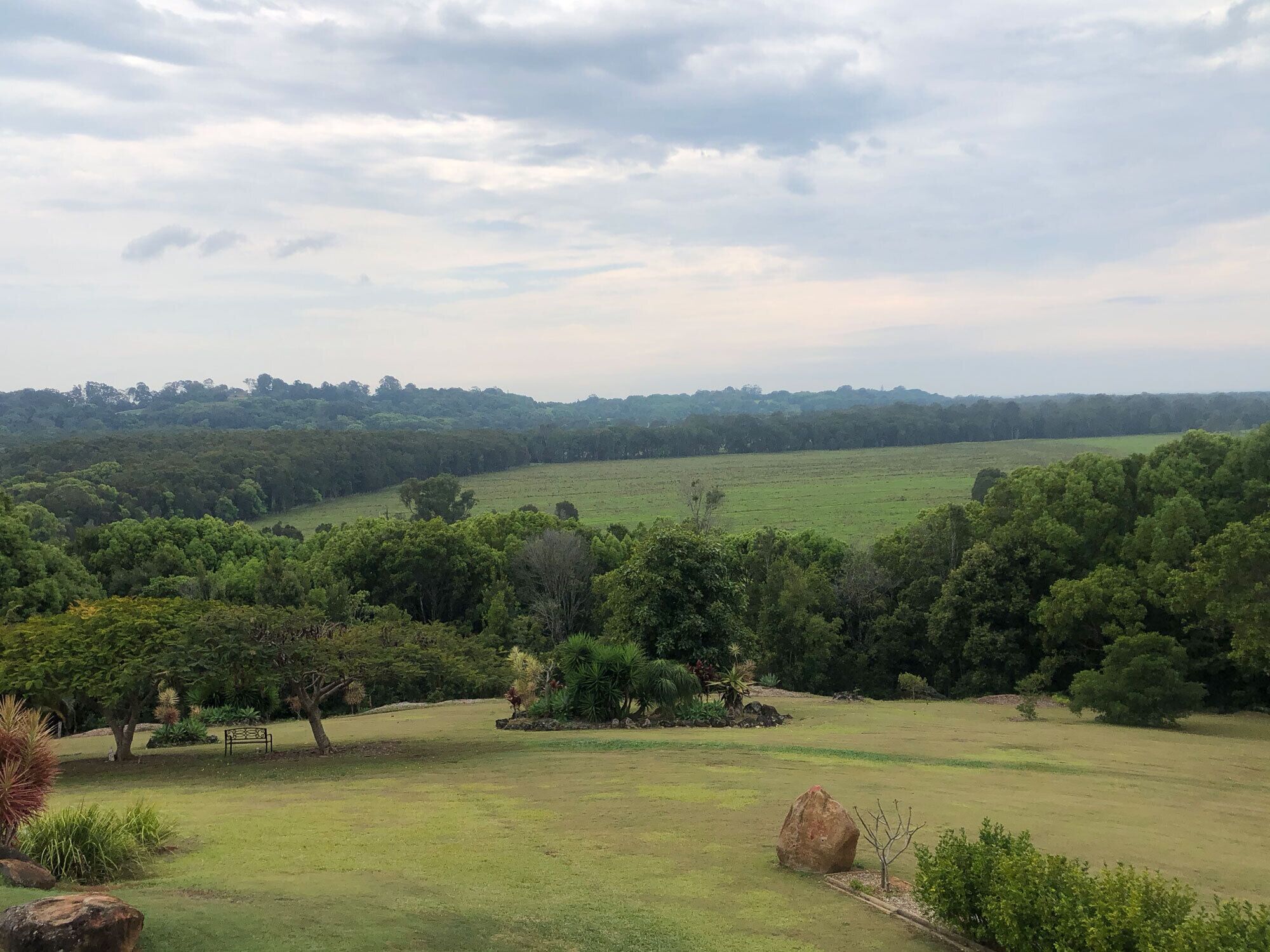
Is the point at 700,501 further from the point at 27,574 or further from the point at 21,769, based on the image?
the point at 21,769

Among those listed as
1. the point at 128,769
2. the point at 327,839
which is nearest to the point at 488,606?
the point at 128,769

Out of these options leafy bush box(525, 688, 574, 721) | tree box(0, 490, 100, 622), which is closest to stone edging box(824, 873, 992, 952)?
leafy bush box(525, 688, 574, 721)

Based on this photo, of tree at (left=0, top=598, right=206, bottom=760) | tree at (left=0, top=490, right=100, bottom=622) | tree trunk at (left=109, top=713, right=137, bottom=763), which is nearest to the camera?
tree at (left=0, top=598, right=206, bottom=760)

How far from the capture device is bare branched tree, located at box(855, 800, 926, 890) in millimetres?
11281

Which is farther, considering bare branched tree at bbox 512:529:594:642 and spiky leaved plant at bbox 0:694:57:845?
bare branched tree at bbox 512:529:594:642

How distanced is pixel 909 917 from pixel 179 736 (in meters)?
22.1

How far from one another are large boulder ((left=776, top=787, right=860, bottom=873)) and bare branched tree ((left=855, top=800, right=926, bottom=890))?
0.95 ft

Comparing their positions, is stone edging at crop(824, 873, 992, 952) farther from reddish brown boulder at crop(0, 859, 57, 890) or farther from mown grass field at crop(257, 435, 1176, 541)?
mown grass field at crop(257, 435, 1176, 541)

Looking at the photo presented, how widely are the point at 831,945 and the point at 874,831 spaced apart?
12.7ft

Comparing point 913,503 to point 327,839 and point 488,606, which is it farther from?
point 327,839

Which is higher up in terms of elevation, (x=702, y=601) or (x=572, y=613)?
(x=702, y=601)

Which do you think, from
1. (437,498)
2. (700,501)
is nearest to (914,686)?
(700,501)

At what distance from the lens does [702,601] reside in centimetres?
3206

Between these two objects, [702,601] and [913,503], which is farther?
[913,503]
